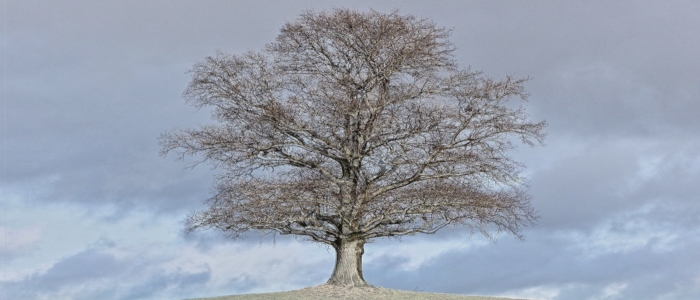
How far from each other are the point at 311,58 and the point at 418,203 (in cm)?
516

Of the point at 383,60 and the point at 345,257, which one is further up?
the point at 383,60

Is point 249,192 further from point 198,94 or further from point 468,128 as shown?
point 468,128

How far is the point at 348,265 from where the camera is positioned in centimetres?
2366

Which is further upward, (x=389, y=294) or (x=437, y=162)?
(x=437, y=162)

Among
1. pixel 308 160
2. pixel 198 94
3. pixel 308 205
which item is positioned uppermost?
pixel 198 94

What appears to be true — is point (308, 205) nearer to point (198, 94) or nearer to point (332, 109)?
point (332, 109)

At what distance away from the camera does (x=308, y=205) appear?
2284cm

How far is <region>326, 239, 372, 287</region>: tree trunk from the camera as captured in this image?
23.5 meters

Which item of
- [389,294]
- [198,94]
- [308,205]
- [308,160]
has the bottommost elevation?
[389,294]

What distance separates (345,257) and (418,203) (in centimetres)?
260

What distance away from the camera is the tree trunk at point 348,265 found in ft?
77.3

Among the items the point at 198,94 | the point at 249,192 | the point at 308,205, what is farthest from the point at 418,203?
the point at 198,94

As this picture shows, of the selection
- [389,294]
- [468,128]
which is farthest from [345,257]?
[468,128]

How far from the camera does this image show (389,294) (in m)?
23.1
